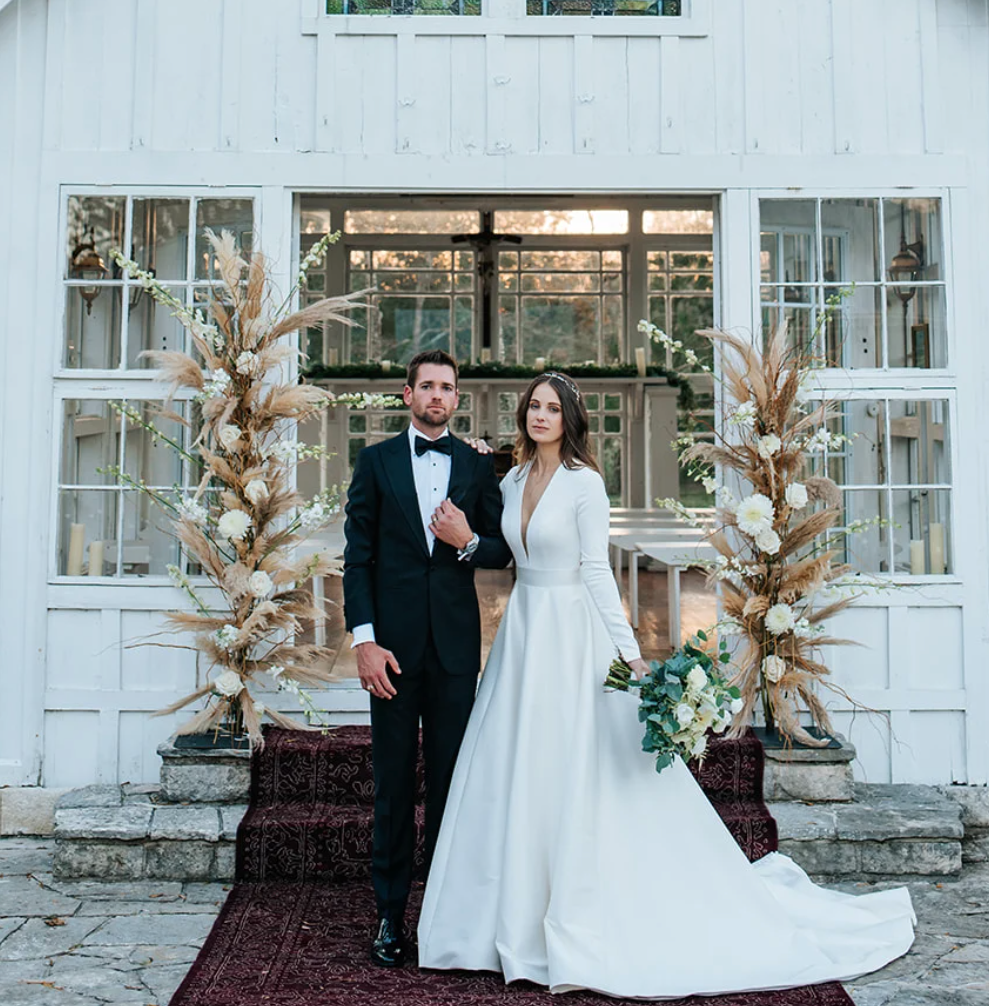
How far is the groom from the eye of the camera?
3188mm

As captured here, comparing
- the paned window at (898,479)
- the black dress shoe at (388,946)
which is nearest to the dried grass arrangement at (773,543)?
the paned window at (898,479)

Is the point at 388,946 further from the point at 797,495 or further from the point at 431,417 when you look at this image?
the point at 797,495

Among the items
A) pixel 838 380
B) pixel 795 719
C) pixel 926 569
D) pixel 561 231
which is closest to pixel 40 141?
pixel 838 380

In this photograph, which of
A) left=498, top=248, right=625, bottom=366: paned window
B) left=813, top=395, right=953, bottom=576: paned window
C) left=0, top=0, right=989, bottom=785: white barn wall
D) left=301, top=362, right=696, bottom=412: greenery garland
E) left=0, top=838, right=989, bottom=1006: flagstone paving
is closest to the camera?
left=0, top=838, right=989, bottom=1006: flagstone paving

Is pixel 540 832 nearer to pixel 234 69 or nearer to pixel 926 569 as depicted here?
pixel 926 569

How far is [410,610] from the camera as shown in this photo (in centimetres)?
319

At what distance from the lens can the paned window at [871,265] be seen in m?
4.67

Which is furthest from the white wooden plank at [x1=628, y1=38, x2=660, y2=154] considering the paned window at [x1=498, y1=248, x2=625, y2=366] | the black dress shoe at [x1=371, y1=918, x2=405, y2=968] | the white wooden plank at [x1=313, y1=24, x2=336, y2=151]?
the paned window at [x1=498, y1=248, x2=625, y2=366]

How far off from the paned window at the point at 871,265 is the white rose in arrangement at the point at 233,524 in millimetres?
2379

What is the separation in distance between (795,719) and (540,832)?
153 centimetres

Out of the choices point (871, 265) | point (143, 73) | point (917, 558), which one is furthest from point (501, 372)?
point (917, 558)

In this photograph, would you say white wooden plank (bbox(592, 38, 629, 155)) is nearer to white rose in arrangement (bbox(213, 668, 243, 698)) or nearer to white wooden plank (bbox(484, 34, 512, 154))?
white wooden plank (bbox(484, 34, 512, 154))

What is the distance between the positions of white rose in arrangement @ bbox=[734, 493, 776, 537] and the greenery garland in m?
6.86

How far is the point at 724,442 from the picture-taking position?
434 centimetres
